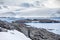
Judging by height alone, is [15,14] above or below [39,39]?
below

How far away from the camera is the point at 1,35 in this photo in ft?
35.9

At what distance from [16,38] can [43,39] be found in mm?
4262

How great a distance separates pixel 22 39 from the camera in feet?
35.9

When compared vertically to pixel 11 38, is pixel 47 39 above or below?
below

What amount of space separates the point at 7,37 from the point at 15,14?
114 m

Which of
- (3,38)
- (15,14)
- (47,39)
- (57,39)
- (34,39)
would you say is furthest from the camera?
(15,14)

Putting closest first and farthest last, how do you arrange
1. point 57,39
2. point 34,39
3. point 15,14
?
point 34,39
point 57,39
point 15,14

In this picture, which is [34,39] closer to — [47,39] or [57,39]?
[47,39]

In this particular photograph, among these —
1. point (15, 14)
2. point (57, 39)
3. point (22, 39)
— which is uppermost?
point (22, 39)

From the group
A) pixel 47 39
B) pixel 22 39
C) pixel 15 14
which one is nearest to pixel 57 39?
pixel 47 39

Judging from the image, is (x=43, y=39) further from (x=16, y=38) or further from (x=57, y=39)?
(x=16, y=38)

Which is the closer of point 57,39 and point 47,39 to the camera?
point 47,39

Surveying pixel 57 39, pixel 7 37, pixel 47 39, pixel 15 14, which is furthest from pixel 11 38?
pixel 15 14

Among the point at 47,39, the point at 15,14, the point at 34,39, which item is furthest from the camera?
the point at 15,14
